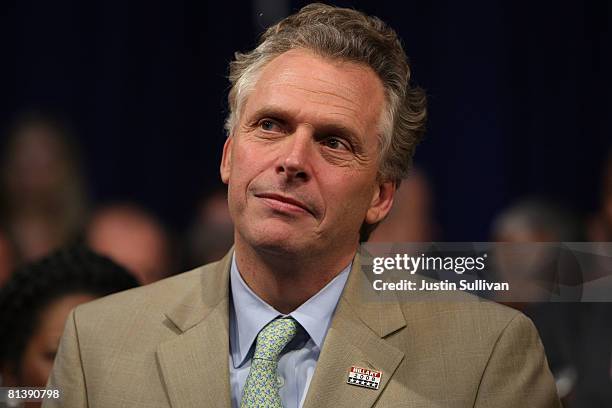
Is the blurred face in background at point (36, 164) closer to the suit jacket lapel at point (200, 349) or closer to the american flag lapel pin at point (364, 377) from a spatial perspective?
the suit jacket lapel at point (200, 349)

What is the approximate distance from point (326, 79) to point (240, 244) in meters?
0.43

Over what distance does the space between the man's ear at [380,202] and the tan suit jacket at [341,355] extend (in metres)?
0.12

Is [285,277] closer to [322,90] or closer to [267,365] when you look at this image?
[267,365]

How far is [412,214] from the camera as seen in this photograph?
8.61 ft

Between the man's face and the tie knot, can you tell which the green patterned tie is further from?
the man's face

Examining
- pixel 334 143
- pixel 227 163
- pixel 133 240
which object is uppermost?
pixel 334 143

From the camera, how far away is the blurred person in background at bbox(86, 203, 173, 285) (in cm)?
266

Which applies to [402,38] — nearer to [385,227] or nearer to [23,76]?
[385,227]

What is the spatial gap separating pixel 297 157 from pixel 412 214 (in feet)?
2.29

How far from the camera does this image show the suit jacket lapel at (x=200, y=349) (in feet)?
6.68

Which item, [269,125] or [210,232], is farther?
[210,232]

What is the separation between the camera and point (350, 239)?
2.19 metres

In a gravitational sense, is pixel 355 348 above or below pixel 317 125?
below

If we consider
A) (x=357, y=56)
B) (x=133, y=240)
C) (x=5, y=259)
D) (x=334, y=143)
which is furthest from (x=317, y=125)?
(x=5, y=259)
